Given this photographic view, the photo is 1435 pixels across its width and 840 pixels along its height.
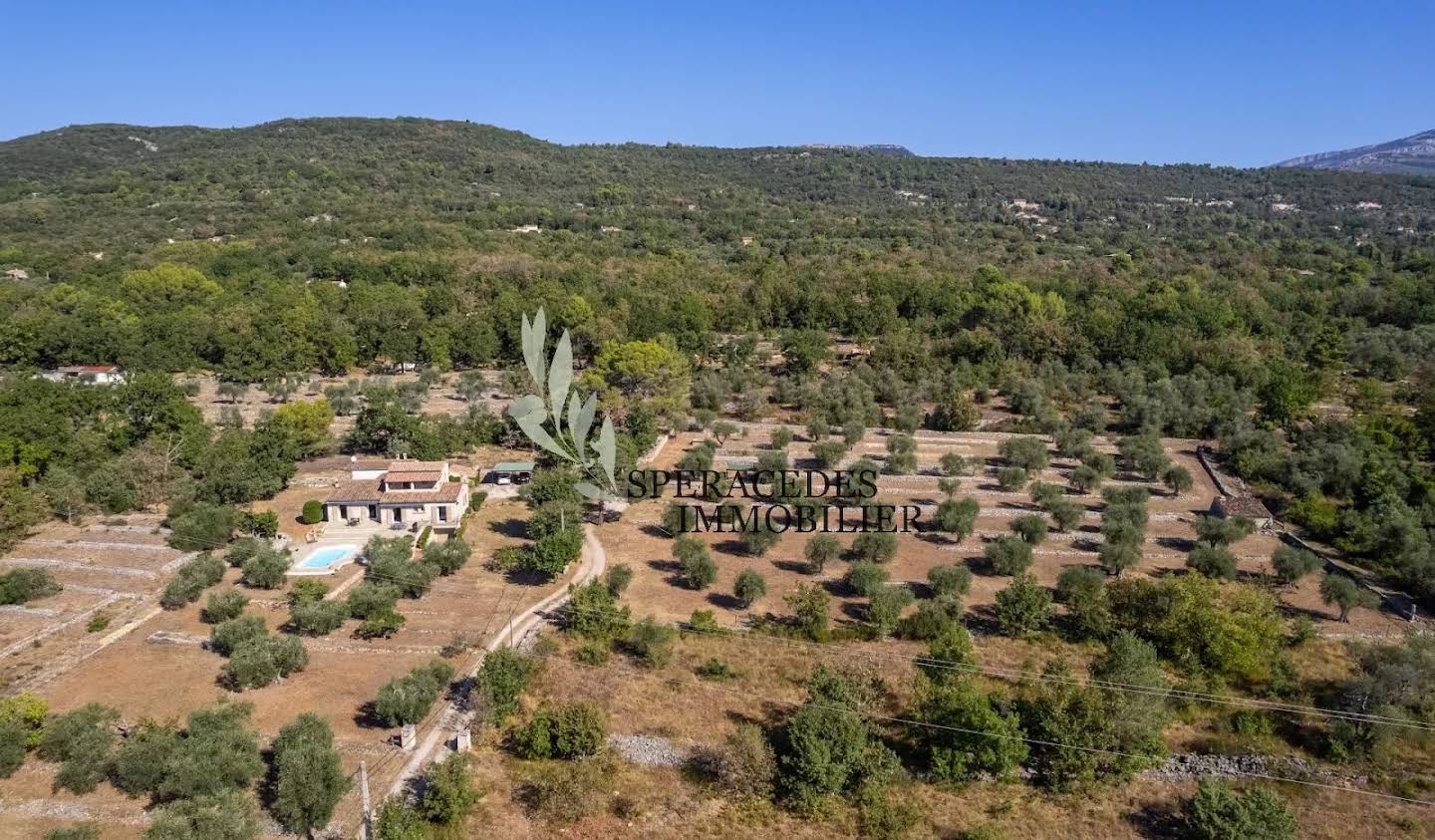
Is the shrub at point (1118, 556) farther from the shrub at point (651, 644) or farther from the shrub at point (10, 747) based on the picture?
the shrub at point (10, 747)

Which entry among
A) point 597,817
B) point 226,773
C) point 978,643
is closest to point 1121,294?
point 978,643

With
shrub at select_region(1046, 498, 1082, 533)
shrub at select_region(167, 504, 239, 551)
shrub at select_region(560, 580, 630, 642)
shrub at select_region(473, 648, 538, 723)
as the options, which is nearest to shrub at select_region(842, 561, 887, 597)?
shrub at select_region(560, 580, 630, 642)

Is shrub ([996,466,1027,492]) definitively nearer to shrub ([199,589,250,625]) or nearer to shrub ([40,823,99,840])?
shrub ([199,589,250,625])

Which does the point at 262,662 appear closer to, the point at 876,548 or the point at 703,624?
the point at 703,624

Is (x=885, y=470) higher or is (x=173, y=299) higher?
(x=173, y=299)

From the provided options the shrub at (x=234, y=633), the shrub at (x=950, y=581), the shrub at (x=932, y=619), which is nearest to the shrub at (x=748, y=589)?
the shrub at (x=932, y=619)

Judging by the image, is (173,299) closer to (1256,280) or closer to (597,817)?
(597,817)

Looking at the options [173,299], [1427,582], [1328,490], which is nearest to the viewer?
[1427,582]
